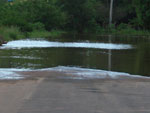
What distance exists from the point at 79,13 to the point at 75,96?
67133 mm

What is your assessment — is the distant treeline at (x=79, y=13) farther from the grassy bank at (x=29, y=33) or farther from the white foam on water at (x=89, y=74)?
the white foam on water at (x=89, y=74)

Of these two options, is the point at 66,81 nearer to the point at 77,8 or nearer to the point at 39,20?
the point at 39,20

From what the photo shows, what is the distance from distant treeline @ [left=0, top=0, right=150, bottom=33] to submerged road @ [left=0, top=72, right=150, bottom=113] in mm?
39527

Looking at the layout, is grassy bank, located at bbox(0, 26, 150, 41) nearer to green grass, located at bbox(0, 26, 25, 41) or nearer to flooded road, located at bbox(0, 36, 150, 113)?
green grass, located at bbox(0, 26, 25, 41)

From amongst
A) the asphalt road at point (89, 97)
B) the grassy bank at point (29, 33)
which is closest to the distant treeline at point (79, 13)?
the grassy bank at point (29, 33)

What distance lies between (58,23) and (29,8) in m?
5.77

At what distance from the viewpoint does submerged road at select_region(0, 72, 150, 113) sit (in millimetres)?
8000

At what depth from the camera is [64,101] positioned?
28.7 ft

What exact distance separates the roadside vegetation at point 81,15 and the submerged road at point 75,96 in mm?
38866

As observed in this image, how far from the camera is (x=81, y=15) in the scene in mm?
76000

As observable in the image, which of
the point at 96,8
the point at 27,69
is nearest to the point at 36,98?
the point at 27,69

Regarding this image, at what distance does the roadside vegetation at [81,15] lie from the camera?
5699cm

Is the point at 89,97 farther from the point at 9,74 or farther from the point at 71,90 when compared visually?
the point at 9,74

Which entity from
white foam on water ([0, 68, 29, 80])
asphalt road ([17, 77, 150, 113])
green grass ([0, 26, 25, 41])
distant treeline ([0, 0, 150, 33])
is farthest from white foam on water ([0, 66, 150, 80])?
distant treeline ([0, 0, 150, 33])
